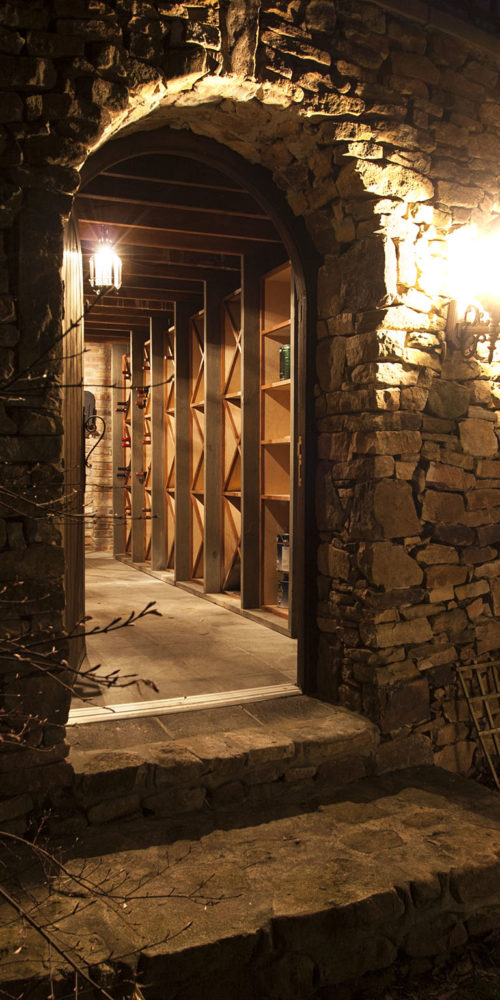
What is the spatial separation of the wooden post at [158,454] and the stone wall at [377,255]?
474cm

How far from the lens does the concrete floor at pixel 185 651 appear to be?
3.72 m

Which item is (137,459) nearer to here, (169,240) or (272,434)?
(272,434)

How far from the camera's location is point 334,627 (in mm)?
3568

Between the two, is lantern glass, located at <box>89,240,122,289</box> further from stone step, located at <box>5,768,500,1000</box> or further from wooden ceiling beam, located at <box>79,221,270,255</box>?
stone step, located at <box>5,768,500,1000</box>

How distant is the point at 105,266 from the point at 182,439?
249 centimetres

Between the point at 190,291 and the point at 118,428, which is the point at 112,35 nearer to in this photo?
the point at 190,291

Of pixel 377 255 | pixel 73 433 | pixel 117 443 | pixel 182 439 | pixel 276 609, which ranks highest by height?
pixel 377 255

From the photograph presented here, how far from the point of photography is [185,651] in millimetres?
4484

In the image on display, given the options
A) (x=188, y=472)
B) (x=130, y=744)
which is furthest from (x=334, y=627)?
(x=188, y=472)

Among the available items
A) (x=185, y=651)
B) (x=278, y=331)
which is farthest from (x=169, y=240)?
(x=185, y=651)

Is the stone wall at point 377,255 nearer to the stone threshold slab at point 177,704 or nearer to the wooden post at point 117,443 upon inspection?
the stone threshold slab at point 177,704

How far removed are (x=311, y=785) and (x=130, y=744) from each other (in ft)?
2.55

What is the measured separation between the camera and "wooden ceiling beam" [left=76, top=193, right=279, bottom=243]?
4.73m

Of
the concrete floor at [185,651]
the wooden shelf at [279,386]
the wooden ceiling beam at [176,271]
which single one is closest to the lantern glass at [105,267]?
the wooden ceiling beam at [176,271]
